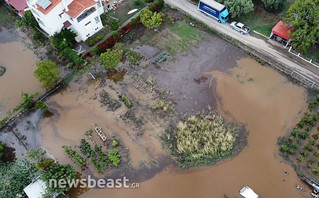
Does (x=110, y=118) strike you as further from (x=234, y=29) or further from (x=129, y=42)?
(x=234, y=29)

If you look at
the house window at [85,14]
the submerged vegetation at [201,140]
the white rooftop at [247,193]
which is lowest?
the white rooftop at [247,193]

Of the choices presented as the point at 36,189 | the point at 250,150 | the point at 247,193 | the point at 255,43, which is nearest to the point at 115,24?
the point at 255,43

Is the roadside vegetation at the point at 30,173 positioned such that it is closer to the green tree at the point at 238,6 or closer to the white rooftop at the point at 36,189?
the white rooftop at the point at 36,189

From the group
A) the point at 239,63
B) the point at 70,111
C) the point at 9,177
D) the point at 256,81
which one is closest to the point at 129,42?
the point at 70,111

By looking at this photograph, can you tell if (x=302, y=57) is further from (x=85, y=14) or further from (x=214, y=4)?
(x=85, y=14)

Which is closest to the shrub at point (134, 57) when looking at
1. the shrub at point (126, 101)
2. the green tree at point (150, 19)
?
the green tree at point (150, 19)
